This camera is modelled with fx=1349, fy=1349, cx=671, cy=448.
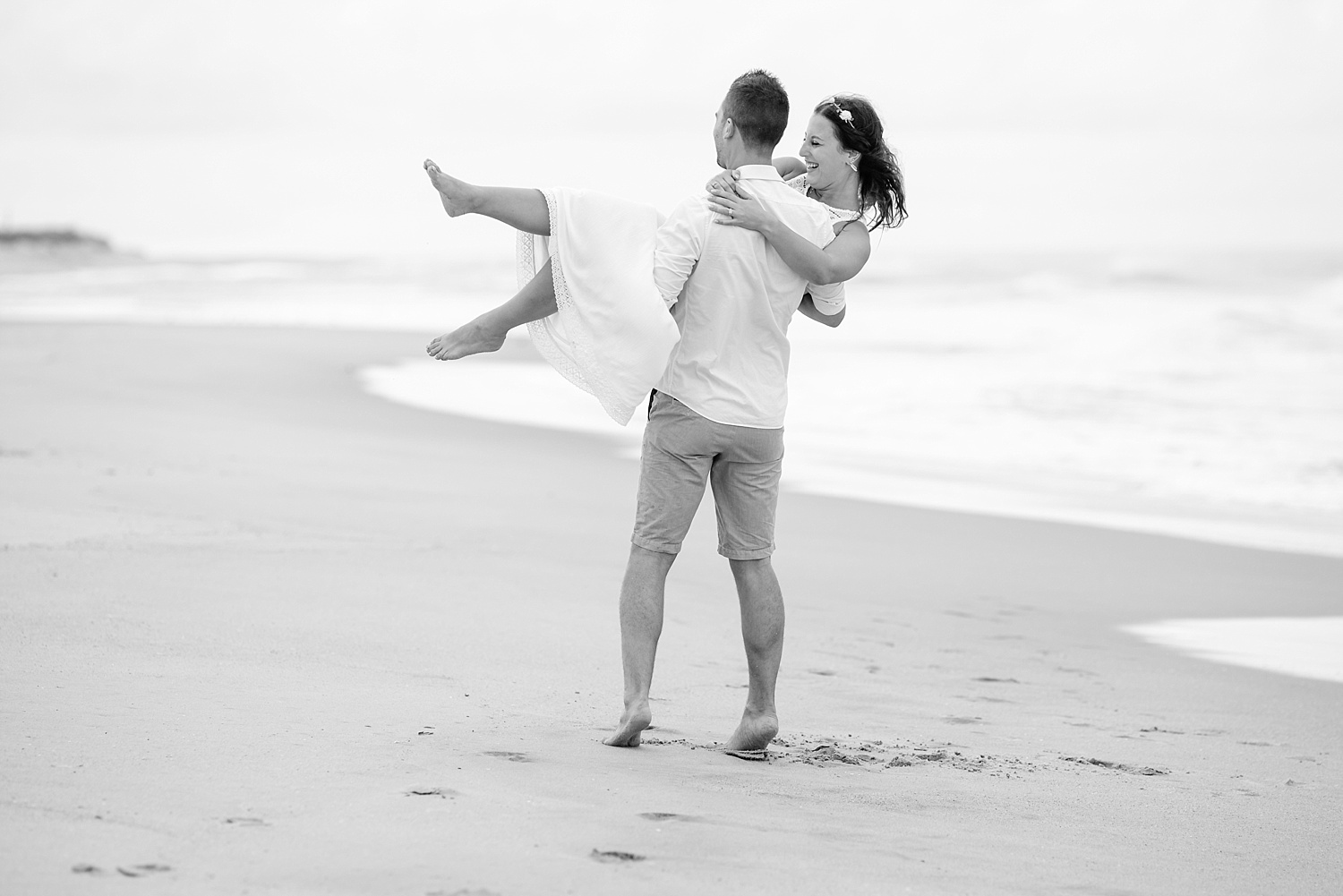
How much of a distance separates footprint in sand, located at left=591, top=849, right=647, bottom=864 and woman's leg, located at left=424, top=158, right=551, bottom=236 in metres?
1.59

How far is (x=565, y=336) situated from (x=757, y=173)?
68 cm

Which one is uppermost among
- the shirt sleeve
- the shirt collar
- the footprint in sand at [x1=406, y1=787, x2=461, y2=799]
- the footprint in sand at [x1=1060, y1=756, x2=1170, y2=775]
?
the shirt collar

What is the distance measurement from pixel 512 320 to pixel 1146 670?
298 cm

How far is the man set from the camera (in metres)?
3.58

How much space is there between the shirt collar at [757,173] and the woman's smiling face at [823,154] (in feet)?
0.58

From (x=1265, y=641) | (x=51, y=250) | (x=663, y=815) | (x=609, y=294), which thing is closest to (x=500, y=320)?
A: (x=609, y=294)

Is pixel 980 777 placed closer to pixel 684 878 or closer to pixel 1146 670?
pixel 684 878

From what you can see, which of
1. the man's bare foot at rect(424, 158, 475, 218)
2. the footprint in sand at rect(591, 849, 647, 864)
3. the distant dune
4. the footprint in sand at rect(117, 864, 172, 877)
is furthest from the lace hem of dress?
the distant dune

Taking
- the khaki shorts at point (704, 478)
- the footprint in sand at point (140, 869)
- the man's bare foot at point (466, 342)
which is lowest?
the footprint in sand at point (140, 869)

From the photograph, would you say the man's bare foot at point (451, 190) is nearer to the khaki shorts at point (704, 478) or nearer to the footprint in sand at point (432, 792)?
the khaki shorts at point (704, 478)

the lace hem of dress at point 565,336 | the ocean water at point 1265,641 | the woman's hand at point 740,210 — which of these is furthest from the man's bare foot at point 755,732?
the ocean water at point 1265,641

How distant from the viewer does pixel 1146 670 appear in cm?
520

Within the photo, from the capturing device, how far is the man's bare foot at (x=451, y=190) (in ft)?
11.2

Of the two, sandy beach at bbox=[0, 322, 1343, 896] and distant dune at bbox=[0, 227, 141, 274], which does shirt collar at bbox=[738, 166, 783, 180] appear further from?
distant dune at bbox=[0, 227, 141, 274]
